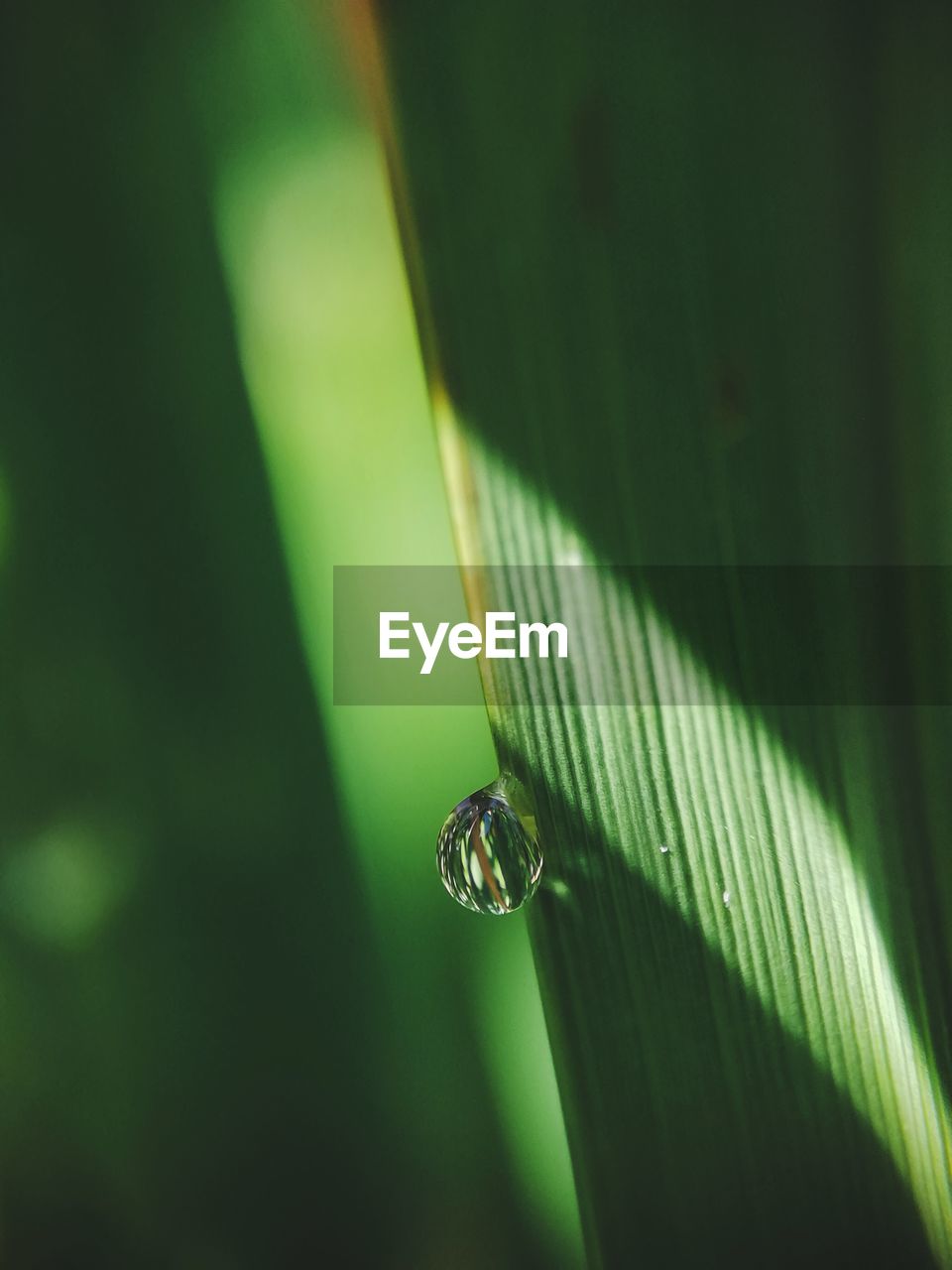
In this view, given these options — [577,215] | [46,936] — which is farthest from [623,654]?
[46,936]

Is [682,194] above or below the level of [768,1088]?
above

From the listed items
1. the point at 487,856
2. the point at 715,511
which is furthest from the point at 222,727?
the point at 715,511

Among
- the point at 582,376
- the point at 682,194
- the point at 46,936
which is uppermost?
the point at 682,194

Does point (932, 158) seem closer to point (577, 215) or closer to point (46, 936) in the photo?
point (577, 215)
